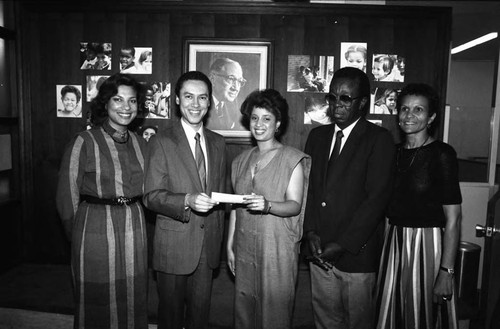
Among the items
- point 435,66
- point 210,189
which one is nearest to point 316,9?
point 435,66

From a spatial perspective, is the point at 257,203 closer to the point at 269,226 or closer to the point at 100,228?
the point at 269,226

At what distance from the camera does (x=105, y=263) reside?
230cm

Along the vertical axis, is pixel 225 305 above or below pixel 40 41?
below

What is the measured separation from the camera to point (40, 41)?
3.84 meters

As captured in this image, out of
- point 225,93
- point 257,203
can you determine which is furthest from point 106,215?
point 225,93

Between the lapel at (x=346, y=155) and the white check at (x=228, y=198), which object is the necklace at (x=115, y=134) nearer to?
the white check at (x=228, y=198)

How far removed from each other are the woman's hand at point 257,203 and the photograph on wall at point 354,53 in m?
2.24

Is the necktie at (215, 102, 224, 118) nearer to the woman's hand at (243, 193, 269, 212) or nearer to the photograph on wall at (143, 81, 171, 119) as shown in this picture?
the photograph on wall at (143, 81, 171, 119)

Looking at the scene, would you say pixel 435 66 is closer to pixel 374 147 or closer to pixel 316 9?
pixel 316 9

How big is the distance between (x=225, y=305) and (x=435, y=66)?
3076 millimetres

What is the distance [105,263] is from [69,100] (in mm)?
2238

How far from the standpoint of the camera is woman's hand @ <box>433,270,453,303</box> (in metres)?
2.06

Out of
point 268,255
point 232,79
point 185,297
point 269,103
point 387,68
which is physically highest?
point 387,68

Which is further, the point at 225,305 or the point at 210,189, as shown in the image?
the point at 225,305
